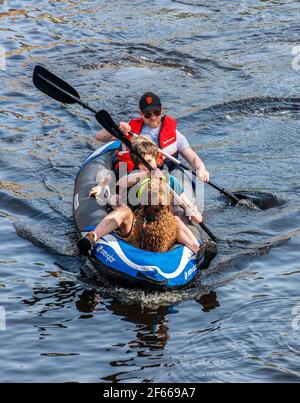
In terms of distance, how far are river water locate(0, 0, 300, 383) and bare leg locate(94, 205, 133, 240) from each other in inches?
21.7

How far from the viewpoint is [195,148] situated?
12.9 m

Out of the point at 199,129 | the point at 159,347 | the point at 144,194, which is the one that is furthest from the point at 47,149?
the point at 159,347

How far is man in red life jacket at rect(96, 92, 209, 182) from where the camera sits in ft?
34.3

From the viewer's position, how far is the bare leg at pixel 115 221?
936cm

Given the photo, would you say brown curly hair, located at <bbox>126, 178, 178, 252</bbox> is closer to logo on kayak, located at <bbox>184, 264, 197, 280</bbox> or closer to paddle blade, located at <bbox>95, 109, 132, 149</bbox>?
logo on kayak, located at <bbox>184, 264, 197, 280</bbox>

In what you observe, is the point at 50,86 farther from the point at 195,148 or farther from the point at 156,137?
the point at 195,148

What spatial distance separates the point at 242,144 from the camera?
13016 millimetres

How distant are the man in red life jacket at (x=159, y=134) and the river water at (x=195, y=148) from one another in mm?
777

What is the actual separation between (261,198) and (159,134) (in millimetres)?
1505

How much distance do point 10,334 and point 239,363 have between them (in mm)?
2000

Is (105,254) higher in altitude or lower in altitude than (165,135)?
lower

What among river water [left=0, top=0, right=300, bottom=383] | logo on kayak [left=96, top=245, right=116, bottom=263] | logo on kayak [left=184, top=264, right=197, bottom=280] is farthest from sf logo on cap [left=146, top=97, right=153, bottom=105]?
logo on kayak [left=184, top=264, right=197, bottom=280]

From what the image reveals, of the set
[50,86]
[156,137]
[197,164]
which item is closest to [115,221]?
[197,164]
